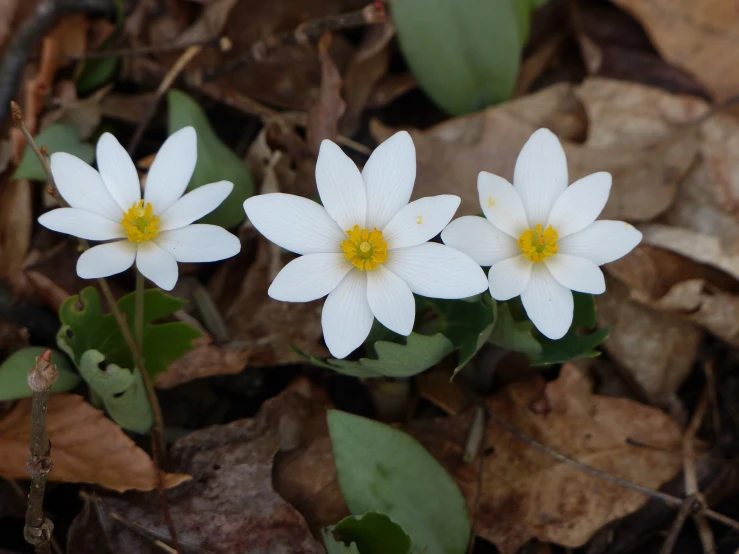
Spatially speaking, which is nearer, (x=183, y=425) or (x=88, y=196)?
(x=88, y=196)

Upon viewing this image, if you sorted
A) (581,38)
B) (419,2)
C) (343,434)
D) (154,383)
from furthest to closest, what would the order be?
(581,38) → (419,2) → (154,383) → (343,434)

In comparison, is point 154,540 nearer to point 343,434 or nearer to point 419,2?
point 343,434

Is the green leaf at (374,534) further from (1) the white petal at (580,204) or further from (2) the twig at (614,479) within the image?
(1) the white petal at (580,204)

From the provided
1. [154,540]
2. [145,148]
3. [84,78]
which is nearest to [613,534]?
[154,540]

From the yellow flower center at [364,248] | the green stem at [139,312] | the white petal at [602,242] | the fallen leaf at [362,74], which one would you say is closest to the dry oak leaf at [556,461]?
the white petal at [602,242]

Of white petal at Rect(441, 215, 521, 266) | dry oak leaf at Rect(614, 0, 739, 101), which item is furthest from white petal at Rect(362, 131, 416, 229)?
dry oak leaf at Rect(614, 0, 739, 101)

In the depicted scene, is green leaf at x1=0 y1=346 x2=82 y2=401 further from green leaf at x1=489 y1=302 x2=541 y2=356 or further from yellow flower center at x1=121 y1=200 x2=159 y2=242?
green leaf at x1=489 y1=302 x2=541 y2=356

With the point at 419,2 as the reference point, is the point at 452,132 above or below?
below
